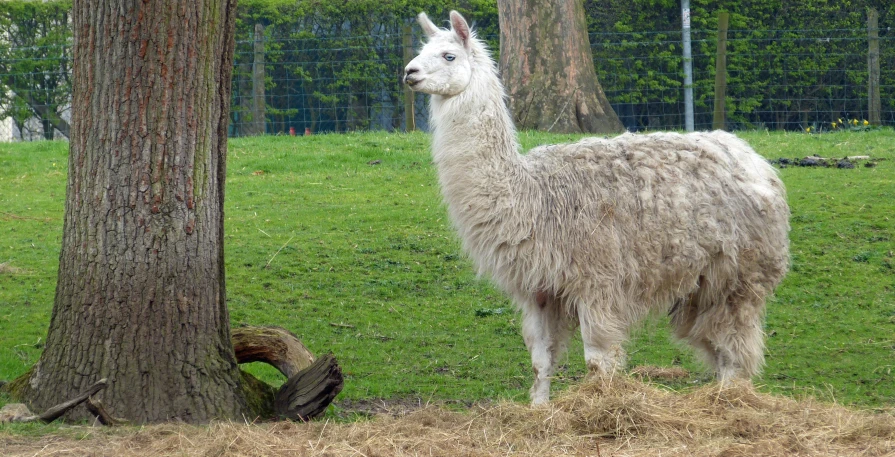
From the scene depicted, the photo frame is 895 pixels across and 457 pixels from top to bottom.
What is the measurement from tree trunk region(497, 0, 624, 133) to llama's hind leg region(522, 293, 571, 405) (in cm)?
813

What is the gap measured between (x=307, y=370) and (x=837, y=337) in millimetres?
3841

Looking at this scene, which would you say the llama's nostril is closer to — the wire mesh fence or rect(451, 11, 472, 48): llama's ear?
rect(451, 11, 472, 48): llama's ear

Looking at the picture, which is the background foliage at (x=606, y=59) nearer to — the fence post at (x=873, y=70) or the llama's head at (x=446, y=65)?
the fence post at (x=873, y=70)

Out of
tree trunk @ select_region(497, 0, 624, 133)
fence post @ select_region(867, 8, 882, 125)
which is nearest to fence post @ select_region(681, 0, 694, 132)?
tree trunk @ select_region(497, 0, 624, 133)

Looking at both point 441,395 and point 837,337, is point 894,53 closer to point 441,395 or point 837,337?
point 837,337

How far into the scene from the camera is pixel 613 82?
15.5 metres

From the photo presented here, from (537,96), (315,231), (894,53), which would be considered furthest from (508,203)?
(894,53)

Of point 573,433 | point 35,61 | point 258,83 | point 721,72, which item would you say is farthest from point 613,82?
point 573,433

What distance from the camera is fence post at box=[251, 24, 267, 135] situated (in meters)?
14.7

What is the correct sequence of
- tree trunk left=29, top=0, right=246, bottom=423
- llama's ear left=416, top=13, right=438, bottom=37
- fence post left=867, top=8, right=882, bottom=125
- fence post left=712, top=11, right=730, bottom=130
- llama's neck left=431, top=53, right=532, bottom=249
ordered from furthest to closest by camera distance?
fence post left=867, top=8, right=882, bottom=125, fence post left=712, top=11, right=730, bottom=130, llama's ear left=416, top=13, right=438, bottom=37, llama's neck left=431, top=53, right=532, bottom=249, tree trunk left=29, top=0, right=246, bottom=423

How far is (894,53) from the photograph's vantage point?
611 inches

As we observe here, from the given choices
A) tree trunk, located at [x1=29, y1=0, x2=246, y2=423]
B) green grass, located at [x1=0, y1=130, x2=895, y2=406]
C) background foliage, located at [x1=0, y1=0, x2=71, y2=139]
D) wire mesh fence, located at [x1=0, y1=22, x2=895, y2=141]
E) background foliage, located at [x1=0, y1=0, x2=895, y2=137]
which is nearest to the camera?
tree trunk, located at [x1=29, y1=0, x2=246, y2=423]

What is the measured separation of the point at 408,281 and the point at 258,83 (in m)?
7.32

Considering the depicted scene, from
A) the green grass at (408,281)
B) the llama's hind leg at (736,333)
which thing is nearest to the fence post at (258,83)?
the green grass at (408,281)
